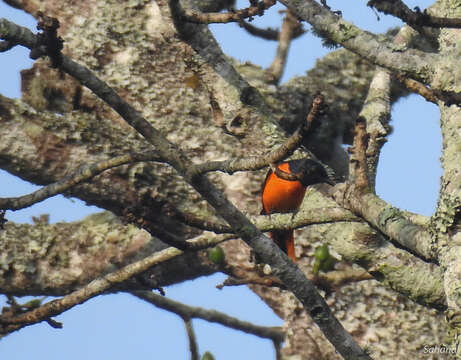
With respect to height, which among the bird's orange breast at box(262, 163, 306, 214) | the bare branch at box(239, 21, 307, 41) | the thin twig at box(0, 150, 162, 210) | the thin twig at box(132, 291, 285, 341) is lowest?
the thin twig at box(0, 150, 162, 210)

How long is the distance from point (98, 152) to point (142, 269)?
1517mm

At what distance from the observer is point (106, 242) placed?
195 inches

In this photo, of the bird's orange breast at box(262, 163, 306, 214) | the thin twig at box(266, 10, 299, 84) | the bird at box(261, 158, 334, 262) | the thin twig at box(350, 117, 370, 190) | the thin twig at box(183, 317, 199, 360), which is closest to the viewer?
the thin twig at box(350, 117, 370, 190)

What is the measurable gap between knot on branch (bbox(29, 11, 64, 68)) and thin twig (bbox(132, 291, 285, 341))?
237 centimetres

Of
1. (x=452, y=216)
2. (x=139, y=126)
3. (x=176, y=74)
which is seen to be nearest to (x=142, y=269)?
(x=139, y=126)

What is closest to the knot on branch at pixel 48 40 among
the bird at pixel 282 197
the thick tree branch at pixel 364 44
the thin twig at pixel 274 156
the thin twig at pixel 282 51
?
the thin twig at pixel 274 156

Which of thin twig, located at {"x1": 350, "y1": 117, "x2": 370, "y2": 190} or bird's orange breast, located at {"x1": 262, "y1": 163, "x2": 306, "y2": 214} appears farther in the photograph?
bird's orange breast, located at {"x1": 262, "y1": 163, "x2": 306, "y2": 214}

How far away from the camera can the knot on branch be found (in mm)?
2434

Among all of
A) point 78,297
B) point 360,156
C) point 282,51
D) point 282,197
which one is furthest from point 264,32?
point 360,156

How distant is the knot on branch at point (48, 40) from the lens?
2.43 metres

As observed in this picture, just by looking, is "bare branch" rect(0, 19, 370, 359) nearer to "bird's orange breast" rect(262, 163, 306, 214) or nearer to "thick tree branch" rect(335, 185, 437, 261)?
"thick tree branch" rect(335, 185, 437, 261)

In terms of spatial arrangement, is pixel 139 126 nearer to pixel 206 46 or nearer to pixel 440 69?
pixel 440 69

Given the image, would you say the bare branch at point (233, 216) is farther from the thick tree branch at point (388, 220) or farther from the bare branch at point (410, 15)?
the bare branch at point (410, 15)

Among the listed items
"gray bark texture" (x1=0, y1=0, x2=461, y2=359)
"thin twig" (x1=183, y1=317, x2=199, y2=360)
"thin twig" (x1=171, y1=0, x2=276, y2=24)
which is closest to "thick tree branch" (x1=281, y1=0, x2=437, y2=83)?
"gray bark texture" (x1=0, y1=0, x2=461, y2=359)
